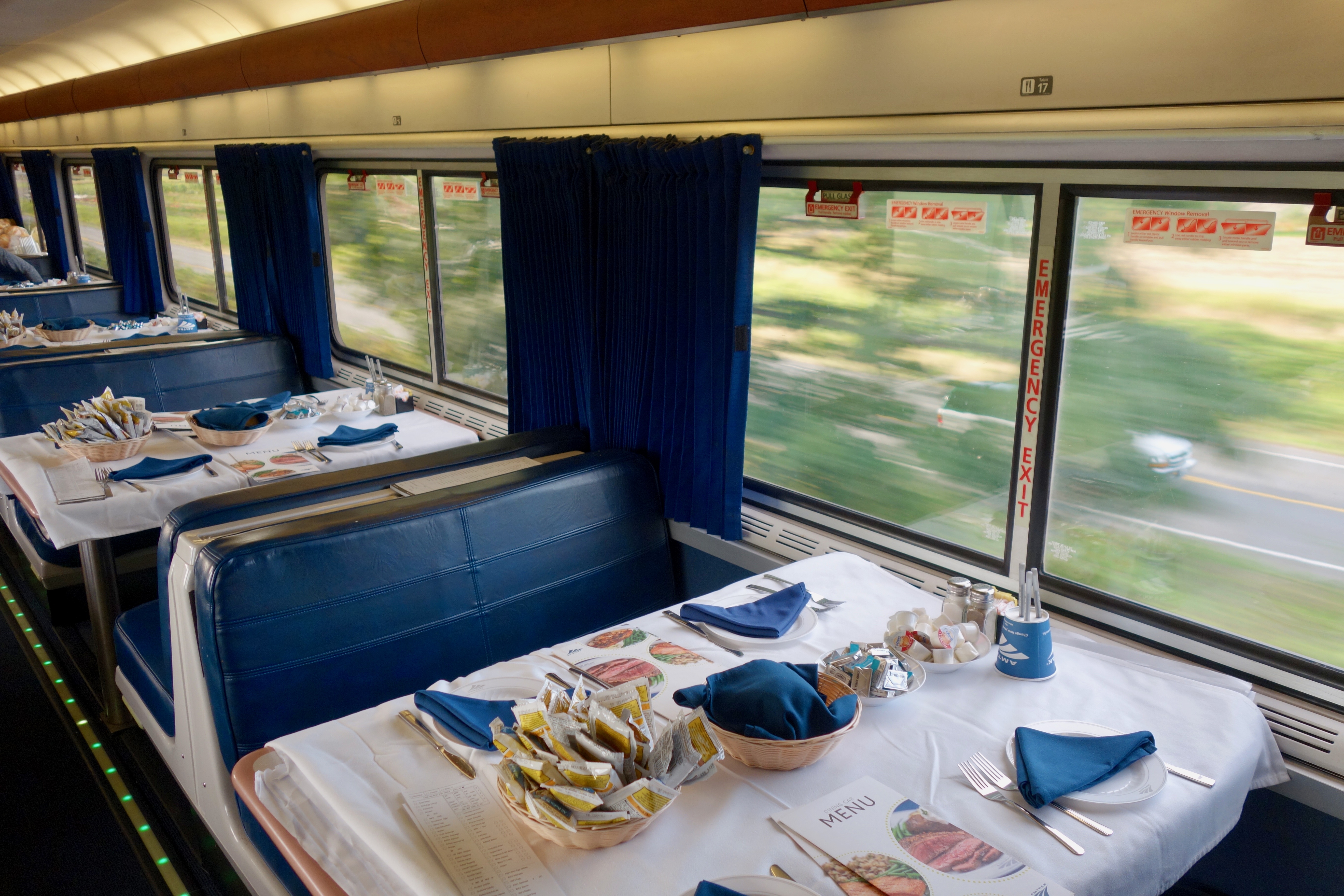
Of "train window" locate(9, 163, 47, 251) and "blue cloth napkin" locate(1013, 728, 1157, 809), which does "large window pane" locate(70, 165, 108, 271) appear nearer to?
"train window" locate(9, 163, 47, 251)

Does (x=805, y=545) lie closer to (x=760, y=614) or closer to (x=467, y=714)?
(x=760, y=614)

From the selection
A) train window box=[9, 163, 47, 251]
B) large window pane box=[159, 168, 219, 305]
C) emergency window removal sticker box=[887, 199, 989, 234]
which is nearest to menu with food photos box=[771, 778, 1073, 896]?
emergency window removal sticker box=[887, 199, 989, 234]

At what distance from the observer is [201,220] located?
7.45 metres

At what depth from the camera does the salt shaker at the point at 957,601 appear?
2.08m

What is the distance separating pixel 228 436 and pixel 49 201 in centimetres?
851

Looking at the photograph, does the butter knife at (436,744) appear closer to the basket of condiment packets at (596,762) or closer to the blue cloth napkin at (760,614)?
the basket of condiment packets at (596,762)

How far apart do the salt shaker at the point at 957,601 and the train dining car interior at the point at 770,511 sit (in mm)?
13

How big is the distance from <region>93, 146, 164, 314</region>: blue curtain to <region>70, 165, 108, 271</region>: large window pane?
158cm

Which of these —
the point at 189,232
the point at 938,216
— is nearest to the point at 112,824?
the point at 938,216

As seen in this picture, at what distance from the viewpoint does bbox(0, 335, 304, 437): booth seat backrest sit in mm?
4305

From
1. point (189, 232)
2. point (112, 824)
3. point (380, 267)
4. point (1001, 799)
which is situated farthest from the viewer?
point (189, 232)

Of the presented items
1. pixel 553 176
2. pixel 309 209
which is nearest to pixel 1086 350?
pixel 553 176

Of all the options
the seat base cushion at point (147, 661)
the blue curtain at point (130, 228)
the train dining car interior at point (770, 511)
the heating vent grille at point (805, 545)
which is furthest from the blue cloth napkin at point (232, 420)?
the blue curtain at point (130, 228)

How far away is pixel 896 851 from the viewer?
1.39m
